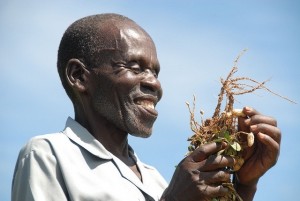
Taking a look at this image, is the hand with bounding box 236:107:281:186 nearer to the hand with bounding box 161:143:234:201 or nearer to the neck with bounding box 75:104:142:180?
the hand with bounding box 161:143:234:201

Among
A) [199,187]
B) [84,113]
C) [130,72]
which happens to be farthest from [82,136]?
[199,187]

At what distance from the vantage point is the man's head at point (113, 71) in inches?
179

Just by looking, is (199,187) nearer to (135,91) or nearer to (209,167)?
(209,167)

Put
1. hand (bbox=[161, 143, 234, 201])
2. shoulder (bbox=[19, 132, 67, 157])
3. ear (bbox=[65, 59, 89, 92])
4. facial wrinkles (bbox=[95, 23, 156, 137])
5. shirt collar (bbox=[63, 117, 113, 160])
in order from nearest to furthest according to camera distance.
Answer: hand (bbox=[161, 143, 234, 201])
shoulder (bbox=[19, 132, 67, 157])
shirt collar (bbox=[63, 117, 113, 160])
facial wrinkles (bbox=[95, 23, 156, 137])
ear (bbox=[65, 59, 89, 92])

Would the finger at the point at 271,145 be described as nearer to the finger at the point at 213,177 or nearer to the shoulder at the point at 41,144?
the finger at the point at 213,177

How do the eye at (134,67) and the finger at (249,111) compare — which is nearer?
the finger at (249,111)

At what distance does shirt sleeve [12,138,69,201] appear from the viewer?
4.09 meters

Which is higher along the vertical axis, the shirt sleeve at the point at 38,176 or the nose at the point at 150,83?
the nose at the point at 150,83

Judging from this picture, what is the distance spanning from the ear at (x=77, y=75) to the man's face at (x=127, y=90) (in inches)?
3.1

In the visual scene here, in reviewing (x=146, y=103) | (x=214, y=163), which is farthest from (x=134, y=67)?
(x=214, y=163)

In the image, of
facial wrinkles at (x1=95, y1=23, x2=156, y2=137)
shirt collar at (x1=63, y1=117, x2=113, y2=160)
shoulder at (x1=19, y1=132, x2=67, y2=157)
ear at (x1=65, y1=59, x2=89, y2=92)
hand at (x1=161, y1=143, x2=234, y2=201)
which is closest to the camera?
hand at (x1=161, y1=143, x2=234, y2=201)

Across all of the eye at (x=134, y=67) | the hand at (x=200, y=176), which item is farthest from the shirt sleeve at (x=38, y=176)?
the eye at (x=134, y=67)

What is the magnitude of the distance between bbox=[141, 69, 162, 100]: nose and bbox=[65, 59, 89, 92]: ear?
390 millimetres

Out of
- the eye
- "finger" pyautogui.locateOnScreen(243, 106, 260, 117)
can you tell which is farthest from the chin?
"finger" pyautogui.locateOnScreen(243, 106, 260, 117)
